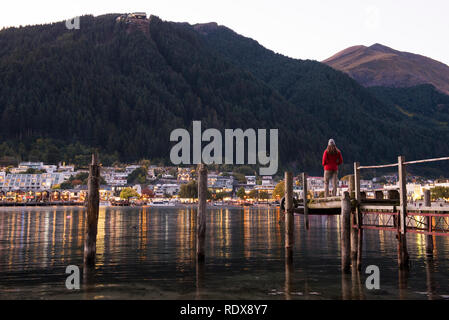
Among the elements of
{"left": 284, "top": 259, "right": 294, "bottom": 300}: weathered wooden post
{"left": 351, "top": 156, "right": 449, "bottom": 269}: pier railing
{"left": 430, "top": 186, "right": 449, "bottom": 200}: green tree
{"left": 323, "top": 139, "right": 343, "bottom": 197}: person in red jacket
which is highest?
{"left": 430, "top": 186, "right": 449, "bottom": 200}: green tree

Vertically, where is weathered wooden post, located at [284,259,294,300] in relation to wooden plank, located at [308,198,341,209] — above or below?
below

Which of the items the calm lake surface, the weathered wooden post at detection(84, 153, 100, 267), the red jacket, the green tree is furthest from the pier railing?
the green tree

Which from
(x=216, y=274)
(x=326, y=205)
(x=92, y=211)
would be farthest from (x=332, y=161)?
(x=92, y=211)

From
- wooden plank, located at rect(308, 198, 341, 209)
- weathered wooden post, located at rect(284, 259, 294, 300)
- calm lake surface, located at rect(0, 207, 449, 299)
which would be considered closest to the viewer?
weathered wooden post, located at rect(284, 259, 294, 300)

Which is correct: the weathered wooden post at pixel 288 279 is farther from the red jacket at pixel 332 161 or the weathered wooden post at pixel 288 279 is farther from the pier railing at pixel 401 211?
the red jacket at pixel 332 161

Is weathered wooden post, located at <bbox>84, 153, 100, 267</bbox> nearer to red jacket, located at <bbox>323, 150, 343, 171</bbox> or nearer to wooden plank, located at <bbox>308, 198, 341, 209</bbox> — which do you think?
wooden plank, located at <bbox>308, 198, 341, 209</bbox>

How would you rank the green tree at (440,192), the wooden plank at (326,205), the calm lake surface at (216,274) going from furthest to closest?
the green tree at (440,192) → the wooden plank at (326,205) → the calm lake surface at (216,274)

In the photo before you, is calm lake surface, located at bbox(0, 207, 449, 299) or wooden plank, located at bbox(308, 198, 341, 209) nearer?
calm lake surface, located at bbox(0, 207, 449, 299)

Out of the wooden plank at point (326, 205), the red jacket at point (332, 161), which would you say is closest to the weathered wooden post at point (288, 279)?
the wooden plank at point (326, 205)

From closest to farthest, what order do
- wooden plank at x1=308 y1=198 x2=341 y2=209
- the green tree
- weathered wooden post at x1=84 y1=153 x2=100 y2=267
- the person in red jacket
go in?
wooden plank at x1=308 y1=198 x2=341 y2=209 < weathered wooden post at x1=84 y1=153 x2=100 y2=267 < the person in red jacket < the green tree

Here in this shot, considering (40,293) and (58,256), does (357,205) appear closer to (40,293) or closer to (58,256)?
(40,293)

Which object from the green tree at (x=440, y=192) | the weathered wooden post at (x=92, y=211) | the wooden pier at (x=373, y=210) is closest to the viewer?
the wooden pier at (x=373, y=210)

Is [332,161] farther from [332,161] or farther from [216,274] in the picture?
[216,274]
